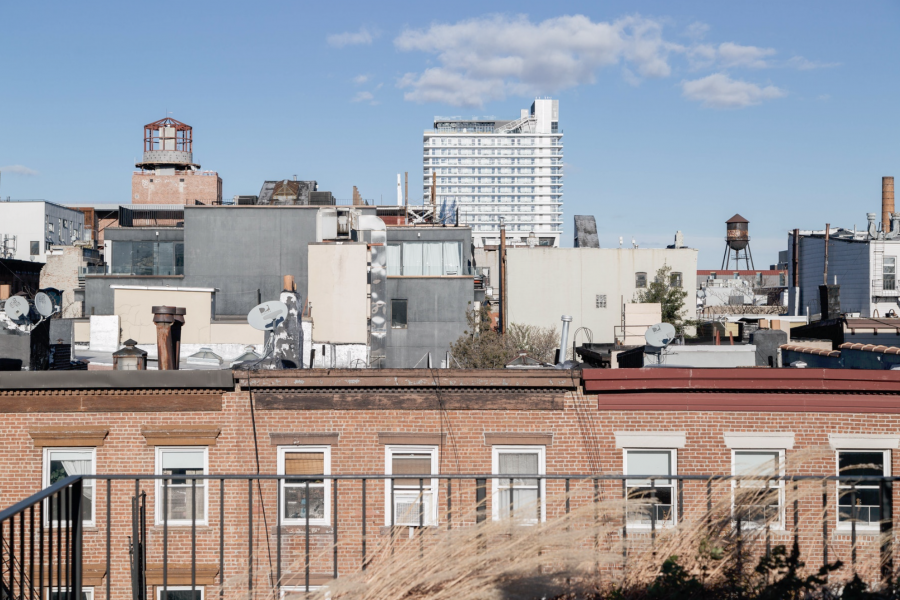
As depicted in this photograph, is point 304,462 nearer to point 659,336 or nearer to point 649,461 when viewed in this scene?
point 649,461

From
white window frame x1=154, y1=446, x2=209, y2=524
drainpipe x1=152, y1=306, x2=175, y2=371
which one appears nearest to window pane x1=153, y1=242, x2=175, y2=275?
drainpipe x1=152, y1=306, x2=175, y2=371

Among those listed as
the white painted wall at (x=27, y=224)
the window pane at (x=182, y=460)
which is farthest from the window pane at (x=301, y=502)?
the white painted wall at (x=27, y=224)

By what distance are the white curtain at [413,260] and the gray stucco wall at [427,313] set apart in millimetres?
1107

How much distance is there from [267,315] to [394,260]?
38.0 m

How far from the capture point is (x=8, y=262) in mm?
61375

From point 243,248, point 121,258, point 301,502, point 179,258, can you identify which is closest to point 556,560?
point 301,502

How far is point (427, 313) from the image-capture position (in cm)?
5506

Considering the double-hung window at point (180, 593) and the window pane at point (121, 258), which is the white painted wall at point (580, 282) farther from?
the double-hung window at point (180, 593)

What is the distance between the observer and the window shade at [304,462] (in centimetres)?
1446

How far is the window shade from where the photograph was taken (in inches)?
569

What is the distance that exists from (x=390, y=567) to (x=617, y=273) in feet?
201

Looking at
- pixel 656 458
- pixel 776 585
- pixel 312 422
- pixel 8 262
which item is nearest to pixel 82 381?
pixel 312 422

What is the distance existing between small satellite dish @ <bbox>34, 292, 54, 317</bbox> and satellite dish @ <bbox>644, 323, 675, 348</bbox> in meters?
13.2

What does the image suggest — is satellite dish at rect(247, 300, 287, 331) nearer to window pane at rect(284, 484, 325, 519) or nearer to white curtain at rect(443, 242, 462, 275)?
window pane at rect(284, 484, 325, 519)
